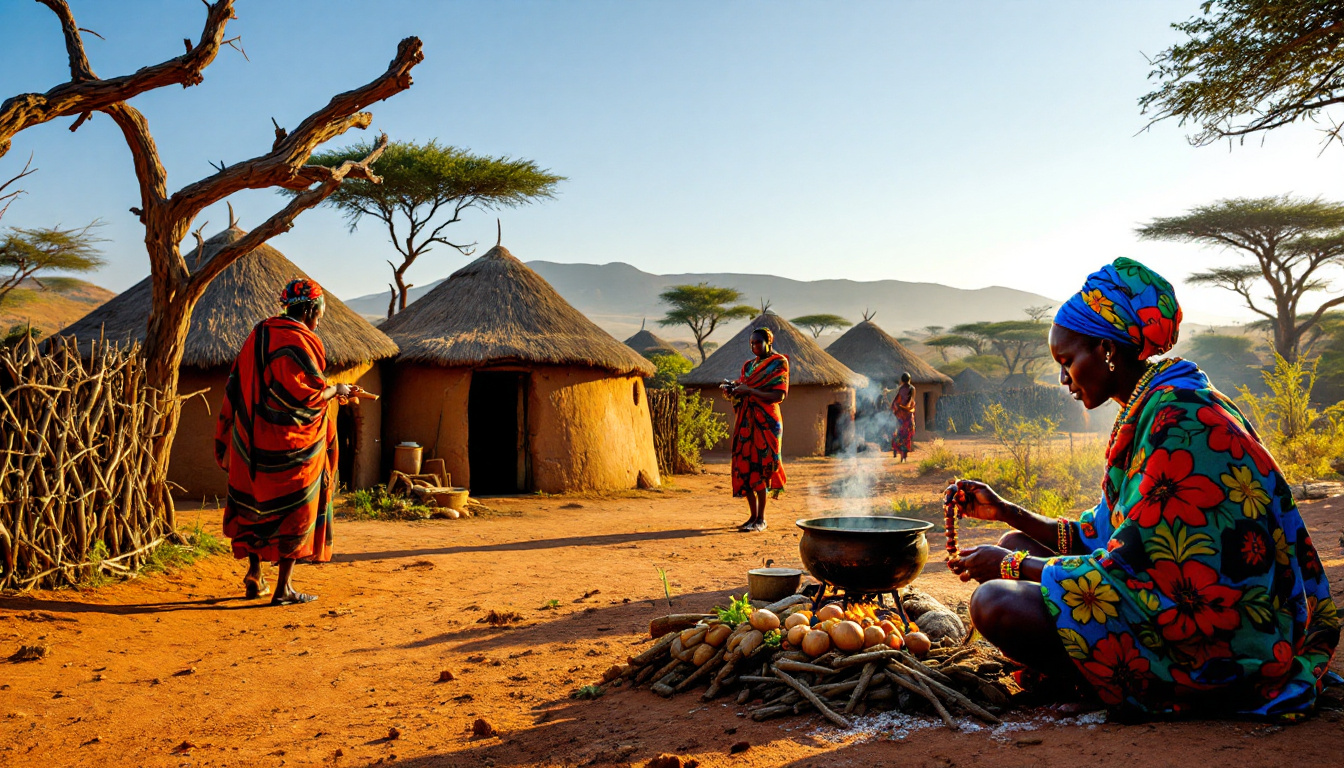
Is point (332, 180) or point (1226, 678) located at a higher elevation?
point (332, 180)

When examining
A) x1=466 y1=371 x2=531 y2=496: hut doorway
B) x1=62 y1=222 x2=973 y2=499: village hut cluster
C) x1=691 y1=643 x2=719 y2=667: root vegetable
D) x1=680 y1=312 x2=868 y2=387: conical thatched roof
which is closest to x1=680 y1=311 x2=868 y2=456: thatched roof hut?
x1=680 y1=312 x2=868 y2=387: conical thatched roof

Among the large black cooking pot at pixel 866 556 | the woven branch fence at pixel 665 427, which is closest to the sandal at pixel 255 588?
the large black cooking pot at pixel 866 556

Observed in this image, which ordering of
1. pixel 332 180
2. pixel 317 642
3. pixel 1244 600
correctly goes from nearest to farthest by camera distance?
pixel 1244 600 → pixel 317 642 → pixel 332 180

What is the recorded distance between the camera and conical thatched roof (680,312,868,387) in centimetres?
1827

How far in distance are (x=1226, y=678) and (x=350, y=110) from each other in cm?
595

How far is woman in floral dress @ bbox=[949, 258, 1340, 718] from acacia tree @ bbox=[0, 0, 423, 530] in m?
5.08

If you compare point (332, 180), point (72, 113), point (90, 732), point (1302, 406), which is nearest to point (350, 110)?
point (332, 180)

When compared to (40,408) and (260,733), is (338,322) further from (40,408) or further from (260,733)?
(260,733)

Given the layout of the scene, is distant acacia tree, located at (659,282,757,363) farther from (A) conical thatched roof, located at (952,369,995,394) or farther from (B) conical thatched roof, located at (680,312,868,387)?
(B) conical thatched roof, located at (680,312,868,387)

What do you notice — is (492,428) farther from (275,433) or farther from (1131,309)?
(1131,309)

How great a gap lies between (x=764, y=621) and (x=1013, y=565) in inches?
43.2

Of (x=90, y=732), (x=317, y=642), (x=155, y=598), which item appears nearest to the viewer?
(x=90, y=732)

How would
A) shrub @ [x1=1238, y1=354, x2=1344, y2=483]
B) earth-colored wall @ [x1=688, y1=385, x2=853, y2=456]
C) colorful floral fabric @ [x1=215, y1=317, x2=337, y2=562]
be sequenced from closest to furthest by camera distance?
colorful floral fabric @ [x1=215, y1=317, x2=337, y2=562] < shrub @ [x1=1238, y1=354, x2=1344, y2=483] < earth-colored wall @ [x1=688, y1=385, x2=853, y2=456]

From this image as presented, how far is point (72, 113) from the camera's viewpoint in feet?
15.7
